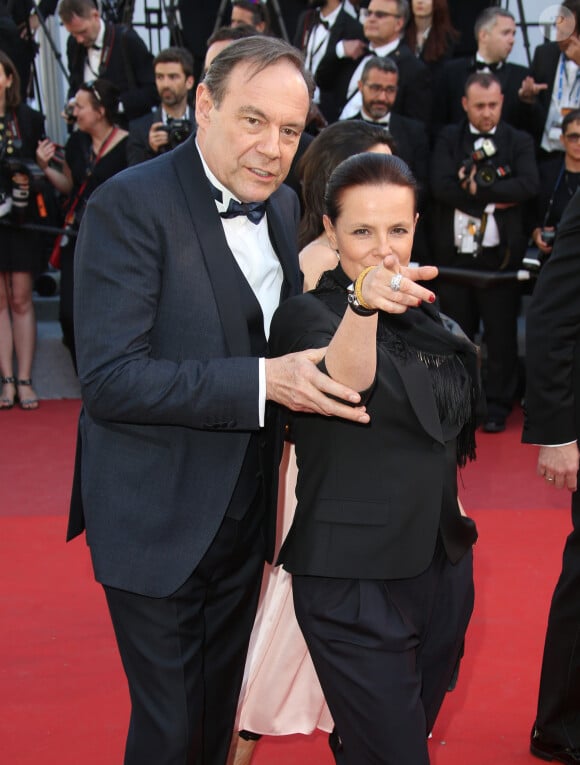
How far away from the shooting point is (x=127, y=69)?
660 centimetres

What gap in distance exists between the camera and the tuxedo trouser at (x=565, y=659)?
2699 mm

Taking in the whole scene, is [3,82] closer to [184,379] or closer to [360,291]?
[184,379]

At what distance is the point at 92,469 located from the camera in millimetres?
2018

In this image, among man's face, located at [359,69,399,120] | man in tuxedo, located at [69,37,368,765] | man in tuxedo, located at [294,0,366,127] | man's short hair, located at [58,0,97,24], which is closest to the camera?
man in tuxedo, located at [69,37,368,765]

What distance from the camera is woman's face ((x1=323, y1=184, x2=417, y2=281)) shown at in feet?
6.44

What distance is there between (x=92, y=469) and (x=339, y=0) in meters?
5.22

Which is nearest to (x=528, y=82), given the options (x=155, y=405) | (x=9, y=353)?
(x=9, y=353)

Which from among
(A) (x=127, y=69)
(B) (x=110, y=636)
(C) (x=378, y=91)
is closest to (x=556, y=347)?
(B) (x=110, y=636)

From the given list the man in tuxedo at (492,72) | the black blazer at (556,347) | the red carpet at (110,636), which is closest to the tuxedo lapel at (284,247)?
the black blazer at (556,347)

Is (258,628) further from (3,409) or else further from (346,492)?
(3,409)

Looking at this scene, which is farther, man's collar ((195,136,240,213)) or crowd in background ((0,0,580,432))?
crowd in background ((0,0,580,432))

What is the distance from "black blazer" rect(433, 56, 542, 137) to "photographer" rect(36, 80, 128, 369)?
1909 mm

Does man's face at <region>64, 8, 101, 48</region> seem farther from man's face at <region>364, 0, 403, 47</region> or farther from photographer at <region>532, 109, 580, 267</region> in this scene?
photographer at <region>532, 109, 580, 267</region>

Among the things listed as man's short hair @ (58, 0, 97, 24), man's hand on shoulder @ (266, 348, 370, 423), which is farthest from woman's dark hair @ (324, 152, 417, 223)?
man's short hair @ (58, 0, 97, 24)
